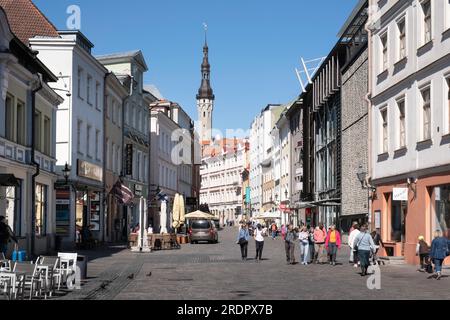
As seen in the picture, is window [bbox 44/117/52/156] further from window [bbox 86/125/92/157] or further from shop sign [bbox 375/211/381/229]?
shop sign [bbox 375/211/381/229]

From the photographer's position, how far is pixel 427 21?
27906mm

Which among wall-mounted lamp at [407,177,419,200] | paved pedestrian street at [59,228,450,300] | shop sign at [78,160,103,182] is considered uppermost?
shop sign at [78,160,103,182]

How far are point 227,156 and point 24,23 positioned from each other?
124m

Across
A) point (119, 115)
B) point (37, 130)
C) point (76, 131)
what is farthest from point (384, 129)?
point (119, 115)

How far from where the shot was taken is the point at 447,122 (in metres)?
25.8

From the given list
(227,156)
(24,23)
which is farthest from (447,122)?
(227,156)

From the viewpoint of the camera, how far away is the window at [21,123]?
3056cm

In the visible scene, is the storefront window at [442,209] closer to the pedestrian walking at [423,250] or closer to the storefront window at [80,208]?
the pedestrian walking at [423,250]

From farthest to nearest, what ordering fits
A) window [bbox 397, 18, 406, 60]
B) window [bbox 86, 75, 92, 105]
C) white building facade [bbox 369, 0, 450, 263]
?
window [bbox 86, 75, 92, 105], window [bbox 397, 18, 406, 60], white building facade [bbox 369, 0, 450, 263]

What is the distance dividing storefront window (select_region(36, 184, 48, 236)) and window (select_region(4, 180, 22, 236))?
130 inches

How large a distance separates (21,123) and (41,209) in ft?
17.0

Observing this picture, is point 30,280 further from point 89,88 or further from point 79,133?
point 89,88

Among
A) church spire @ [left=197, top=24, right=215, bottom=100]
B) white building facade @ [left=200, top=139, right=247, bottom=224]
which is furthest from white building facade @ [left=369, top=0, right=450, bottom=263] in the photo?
church spire @ [left=197, top=24, right=215, bottom=100]

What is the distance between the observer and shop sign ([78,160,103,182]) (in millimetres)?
43781
